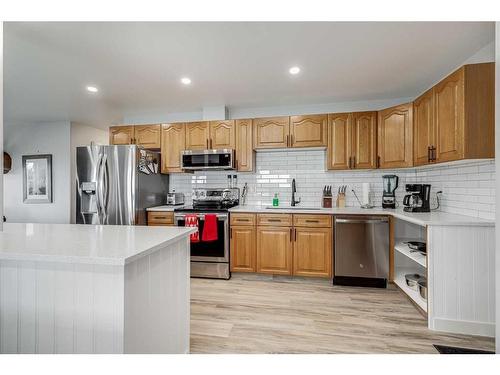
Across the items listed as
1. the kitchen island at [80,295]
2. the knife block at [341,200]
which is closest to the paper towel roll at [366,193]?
the knife block at [341,200]

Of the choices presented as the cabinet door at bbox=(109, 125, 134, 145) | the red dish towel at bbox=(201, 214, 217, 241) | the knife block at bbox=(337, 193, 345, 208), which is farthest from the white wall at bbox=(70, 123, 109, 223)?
the knife block at bbox=(337, 193, 345, 208)

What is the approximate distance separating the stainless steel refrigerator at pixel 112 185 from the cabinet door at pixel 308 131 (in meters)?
2.06

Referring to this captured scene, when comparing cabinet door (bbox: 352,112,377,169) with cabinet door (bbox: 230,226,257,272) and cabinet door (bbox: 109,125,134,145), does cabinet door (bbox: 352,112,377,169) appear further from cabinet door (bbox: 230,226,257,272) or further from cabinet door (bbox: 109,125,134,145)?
cabinet door (bbox: 109,125,134,145)

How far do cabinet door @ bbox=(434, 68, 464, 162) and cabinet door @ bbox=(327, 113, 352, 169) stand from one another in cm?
108

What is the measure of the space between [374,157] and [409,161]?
0.44m

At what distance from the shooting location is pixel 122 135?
4.08 metres

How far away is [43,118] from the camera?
4.66 metres

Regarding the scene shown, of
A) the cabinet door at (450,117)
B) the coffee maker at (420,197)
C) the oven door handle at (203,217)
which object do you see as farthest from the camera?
the oven door handle at (203,217)

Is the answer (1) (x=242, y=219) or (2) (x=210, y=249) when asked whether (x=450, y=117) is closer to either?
(1) (x=242, y=219)

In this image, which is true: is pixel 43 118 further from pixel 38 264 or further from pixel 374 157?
pixel 374 157

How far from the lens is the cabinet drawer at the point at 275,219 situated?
129 inches

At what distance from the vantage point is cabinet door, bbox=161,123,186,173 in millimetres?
3869

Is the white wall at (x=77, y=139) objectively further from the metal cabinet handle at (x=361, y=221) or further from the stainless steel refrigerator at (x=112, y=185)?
the metal cabinet handle at (x=361, y=221)

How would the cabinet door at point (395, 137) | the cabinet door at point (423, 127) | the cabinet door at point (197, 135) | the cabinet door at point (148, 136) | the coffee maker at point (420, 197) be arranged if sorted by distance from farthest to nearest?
the cabinet door at point (148, 136) < the cabinet door at point (197, 135) < the cabinet door at point (395, 137) < the coffee maker at point (420, 197) < the cabinet door at point (423, 127)
